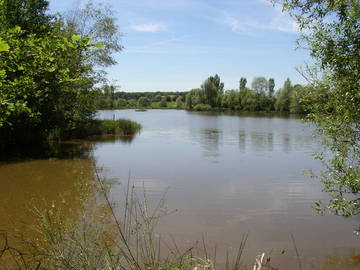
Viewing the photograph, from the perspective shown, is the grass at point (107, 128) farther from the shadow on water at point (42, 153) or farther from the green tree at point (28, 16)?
the green tree at point (28, 16)

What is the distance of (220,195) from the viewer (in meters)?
9.84

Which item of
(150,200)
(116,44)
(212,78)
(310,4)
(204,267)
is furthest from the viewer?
(212,78)

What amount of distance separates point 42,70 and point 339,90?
4.82 metres

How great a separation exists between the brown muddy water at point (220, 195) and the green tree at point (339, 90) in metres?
1.01

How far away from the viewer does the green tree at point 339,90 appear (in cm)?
553

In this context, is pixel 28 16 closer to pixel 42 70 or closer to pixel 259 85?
pixel 42 70

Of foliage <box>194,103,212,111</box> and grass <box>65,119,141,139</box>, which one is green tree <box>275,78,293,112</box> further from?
grass <box>65,119,141,139</box>

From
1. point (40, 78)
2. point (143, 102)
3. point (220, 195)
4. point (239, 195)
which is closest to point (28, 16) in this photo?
point (40, 78)

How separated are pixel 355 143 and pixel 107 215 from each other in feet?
16.2

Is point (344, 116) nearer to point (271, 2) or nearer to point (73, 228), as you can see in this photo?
point (271, 2)

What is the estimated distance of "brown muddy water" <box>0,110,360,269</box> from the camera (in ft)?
21.2

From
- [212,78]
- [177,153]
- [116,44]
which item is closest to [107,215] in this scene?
[177,153]

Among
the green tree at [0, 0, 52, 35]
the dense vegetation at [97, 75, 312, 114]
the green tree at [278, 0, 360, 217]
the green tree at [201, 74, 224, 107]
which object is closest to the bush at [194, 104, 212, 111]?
the dense vegetation at [97, 75, 312, 114]

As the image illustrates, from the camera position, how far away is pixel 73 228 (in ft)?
10.3
